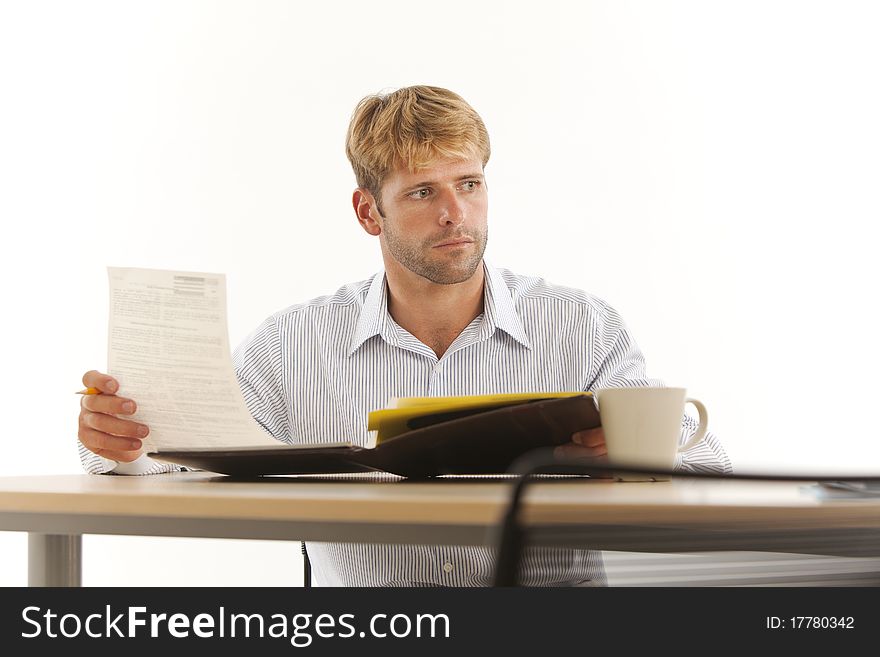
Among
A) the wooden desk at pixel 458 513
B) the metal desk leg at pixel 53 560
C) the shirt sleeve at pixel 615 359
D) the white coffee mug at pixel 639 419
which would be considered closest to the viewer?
the wooden desk at pixel 458 513

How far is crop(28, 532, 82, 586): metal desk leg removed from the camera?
3.91ft

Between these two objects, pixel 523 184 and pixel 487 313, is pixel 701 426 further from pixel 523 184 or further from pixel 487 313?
pixel 523 184

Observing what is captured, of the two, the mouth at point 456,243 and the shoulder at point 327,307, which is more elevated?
the mouth at point 456,243

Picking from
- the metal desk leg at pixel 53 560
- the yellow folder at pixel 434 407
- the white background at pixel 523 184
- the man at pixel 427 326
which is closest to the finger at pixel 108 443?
the metal desk leg at pixel 53 560

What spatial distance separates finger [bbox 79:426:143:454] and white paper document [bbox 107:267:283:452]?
0.12ft

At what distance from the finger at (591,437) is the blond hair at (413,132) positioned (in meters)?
0.87

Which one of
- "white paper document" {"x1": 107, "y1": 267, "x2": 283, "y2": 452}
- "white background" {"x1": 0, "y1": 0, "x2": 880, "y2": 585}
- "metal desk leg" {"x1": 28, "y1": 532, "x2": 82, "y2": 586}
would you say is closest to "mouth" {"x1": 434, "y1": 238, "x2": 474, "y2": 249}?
"white paper document" {"x1": 107, "y1": 267, "x2": 283, "y2": 452}

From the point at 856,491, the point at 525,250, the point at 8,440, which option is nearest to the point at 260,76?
the point at 525,250

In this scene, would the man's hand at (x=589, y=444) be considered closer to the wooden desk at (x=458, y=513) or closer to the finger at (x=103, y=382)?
the wooden desk at (x=458, y=513)

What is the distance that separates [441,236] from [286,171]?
149 centimetres

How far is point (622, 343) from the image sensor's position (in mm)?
1709

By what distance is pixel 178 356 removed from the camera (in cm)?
108

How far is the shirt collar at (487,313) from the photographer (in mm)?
1680

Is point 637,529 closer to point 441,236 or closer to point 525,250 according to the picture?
point 441,236
